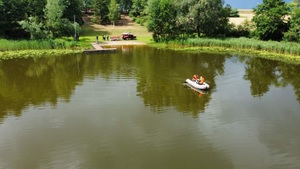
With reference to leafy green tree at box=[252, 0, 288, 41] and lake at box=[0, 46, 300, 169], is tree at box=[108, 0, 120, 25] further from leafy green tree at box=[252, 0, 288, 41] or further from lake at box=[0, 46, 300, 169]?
lake at box=[0, 46, 300, 169]

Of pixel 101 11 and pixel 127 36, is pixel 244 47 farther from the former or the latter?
pixel 101 11

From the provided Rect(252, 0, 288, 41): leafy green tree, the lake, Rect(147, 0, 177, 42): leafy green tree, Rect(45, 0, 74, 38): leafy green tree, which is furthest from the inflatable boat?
Rect(45, 0, 74, 38): leafy green tree

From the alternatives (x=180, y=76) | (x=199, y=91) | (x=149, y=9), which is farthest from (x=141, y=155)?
(x=149, y=9)

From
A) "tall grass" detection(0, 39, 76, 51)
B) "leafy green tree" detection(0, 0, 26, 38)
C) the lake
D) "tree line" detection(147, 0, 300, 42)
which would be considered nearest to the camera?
the lake

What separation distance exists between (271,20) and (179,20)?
15632 mm

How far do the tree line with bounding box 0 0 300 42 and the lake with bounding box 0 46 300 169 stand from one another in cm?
1593

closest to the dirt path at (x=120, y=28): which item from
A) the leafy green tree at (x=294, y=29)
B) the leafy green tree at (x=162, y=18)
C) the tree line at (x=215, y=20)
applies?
the leafy green tree at (x=162, y=18)

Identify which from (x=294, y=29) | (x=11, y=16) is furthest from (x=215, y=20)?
(x=11, y=16)

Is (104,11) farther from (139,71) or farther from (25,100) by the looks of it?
(25,100)

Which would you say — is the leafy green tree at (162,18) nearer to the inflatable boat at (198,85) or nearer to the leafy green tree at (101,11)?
the leafy green tree at (101,11)

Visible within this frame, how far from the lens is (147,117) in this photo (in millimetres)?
22891

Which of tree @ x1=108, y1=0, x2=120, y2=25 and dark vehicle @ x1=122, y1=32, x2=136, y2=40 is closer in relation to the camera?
dark vehicle @ x1=122, y1=32, x2=136, y2=40

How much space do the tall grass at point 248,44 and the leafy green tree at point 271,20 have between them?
290 cm

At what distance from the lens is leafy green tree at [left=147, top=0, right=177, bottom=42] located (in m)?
60.3
